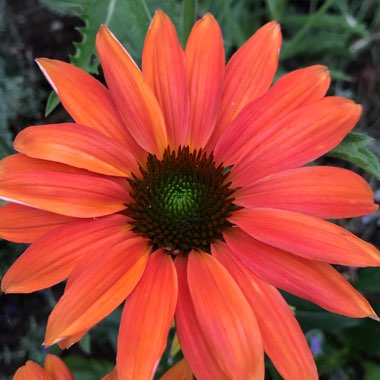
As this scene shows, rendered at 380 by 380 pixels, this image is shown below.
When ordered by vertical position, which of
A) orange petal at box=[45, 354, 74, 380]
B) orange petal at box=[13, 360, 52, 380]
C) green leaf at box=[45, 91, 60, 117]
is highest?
green leaf at box=[45, 91, 60, 117]

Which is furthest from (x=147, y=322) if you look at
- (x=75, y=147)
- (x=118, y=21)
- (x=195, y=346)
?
(x=118, y=21)

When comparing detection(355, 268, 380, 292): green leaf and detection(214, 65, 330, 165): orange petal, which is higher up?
detection(214, 65, 330, 165): orange petal

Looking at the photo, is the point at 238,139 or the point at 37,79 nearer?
the point at 238,139

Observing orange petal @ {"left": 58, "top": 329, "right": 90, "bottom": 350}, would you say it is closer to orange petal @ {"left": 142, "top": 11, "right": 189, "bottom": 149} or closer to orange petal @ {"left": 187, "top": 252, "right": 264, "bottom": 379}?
orange petal @ {"left": 187, "top": 252, "right": 264, "bottom": 379}

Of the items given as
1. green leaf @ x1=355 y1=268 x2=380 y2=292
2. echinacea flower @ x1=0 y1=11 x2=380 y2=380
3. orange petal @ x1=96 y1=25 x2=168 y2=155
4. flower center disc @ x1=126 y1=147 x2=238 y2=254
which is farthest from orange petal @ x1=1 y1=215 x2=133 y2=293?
green leaf @ x1=355 y1=268 x2=380 y2=292

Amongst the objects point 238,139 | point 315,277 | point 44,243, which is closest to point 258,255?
point 315,277

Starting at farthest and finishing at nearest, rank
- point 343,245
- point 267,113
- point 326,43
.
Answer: point 326,43 < point 267,113 < point 343,245

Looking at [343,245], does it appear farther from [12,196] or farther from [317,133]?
[12,196]

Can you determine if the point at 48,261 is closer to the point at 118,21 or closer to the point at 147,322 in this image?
the point at 147,322
